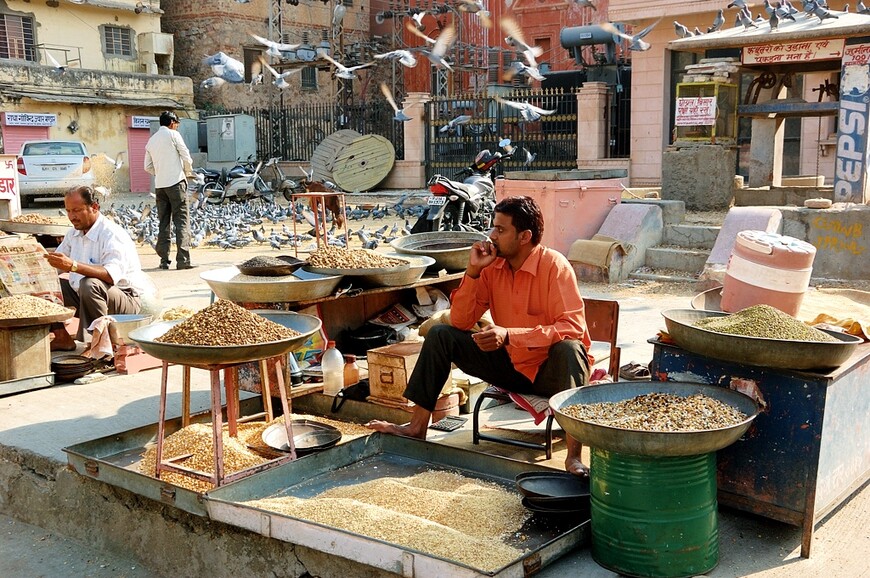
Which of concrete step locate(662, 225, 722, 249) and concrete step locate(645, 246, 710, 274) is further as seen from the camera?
concrete step locate(662, 225, 722, 249)

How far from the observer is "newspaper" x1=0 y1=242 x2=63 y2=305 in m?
6.59

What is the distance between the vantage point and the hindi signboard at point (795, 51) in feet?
35.9

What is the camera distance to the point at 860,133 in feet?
33.9

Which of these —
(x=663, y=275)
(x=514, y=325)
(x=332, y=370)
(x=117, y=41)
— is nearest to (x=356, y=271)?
(x=332, y=370)

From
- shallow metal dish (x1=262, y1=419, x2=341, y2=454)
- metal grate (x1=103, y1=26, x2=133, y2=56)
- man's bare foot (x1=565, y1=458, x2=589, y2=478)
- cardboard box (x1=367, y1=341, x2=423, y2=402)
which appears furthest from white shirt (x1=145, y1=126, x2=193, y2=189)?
metal grate (x1=103, y1=26, x2=133, y2=56)

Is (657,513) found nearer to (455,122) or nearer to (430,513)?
(430,513)

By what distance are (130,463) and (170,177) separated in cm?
696

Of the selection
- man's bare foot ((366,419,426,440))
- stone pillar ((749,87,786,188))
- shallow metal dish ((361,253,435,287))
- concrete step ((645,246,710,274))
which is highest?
stone pillar ((749,87,786,188))

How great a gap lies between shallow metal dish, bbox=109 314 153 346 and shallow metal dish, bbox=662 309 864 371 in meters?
4.12

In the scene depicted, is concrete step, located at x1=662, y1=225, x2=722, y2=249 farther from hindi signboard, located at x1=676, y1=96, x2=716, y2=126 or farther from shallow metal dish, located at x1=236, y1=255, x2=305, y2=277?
shallow metal dish, located at x1=236, y1=255, x2=305, y2=277

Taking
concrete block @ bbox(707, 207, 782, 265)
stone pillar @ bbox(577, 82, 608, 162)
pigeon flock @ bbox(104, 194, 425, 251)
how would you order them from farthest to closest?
1. stone pillar @ bbox(577, 82, 608, 162)
2. pigeon flock @ bbox(104, 194, 425, 251)
3. concrete block @ bbox(707, 207, 782, 265)

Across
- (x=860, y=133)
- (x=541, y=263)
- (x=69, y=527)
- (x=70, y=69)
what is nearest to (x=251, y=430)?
(x=69, y=527)

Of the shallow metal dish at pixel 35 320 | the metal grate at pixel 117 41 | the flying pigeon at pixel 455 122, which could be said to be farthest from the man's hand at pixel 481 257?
the metal grate at pixel 117 41

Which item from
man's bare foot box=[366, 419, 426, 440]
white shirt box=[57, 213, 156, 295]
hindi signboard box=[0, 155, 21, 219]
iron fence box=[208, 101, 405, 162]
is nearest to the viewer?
man's bare foot box=[366, 419, 426, 440]
